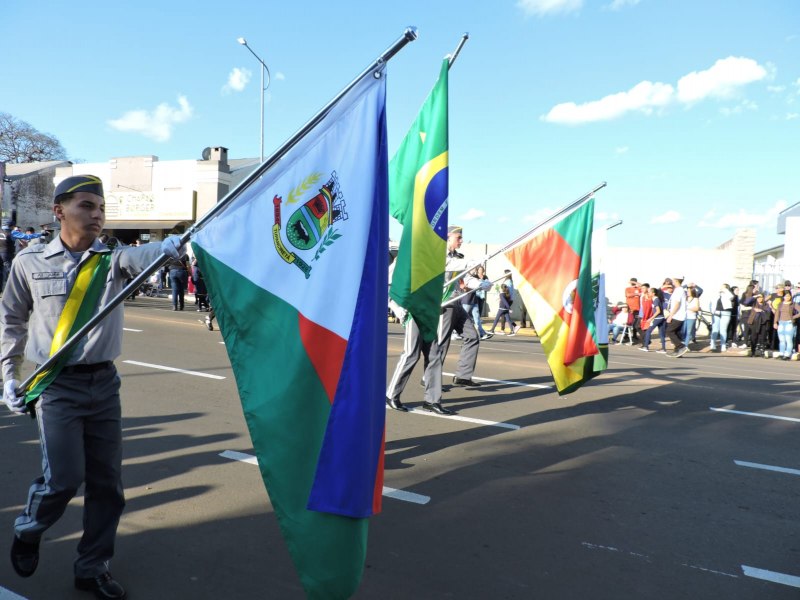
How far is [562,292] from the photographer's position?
7383mm

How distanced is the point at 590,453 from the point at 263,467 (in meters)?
4.01

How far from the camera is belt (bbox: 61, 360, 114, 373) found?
10.00 feet

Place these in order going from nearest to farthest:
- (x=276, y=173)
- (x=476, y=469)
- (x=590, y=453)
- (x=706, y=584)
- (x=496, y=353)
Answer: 1. (x=276, y=173)
2. (x=706, y=584)
3. (x=476, y=469)
4. (x=590, y=453)
5. (x=496, y=353)

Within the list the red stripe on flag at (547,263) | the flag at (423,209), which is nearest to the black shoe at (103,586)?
the flag at (423,209)

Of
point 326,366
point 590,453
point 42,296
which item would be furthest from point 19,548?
point 590,453

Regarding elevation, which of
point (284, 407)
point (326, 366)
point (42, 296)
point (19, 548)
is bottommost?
point (19, 548)

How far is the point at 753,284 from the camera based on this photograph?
17875 mm

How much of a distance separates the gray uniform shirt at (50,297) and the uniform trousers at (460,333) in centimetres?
436

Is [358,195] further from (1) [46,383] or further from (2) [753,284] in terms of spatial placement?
(2) [753,284]

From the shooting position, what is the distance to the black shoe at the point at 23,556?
3.09m

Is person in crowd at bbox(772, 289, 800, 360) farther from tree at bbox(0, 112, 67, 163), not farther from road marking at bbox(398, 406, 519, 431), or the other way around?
tree at bbox(0, 112, 67, 163)

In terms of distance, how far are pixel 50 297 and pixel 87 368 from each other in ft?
1.22

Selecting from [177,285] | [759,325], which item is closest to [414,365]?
[759,325]

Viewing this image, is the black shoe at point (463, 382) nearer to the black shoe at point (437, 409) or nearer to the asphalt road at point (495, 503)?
the asphalt road at point (495, 503)
